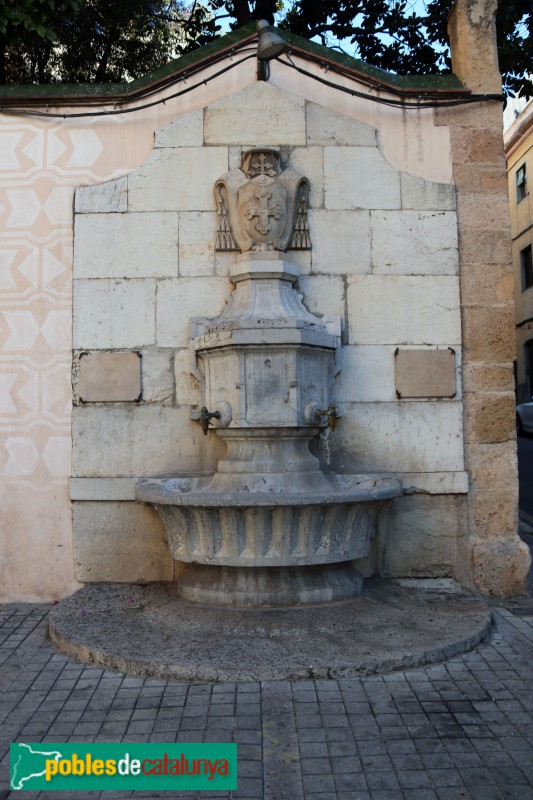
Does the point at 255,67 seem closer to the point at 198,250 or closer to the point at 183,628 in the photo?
the point at 198,250

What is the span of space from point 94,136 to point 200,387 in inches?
82.0

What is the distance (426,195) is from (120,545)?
3.41 metres

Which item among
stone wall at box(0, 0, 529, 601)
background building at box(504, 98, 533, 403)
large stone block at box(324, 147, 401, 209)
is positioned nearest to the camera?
stone wall at box(0, 0, 529, 601)

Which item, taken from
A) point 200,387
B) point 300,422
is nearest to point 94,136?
point 200,387

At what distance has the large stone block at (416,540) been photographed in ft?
17.1

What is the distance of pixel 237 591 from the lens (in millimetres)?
4512

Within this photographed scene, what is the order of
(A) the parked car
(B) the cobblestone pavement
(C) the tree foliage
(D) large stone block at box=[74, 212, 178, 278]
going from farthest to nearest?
(A) the parked car < (C) the tree foliage < (D) large stone block at box=[74, 212, 178, 278] < (B) the cobblestone pavement

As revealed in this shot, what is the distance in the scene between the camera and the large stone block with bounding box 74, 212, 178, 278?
17.5 ft

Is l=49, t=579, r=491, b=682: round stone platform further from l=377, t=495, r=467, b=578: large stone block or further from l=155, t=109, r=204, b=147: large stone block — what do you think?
l=155, t=109, r=204, b=147: large stone block

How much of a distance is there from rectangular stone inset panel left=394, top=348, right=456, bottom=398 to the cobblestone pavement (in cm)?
188

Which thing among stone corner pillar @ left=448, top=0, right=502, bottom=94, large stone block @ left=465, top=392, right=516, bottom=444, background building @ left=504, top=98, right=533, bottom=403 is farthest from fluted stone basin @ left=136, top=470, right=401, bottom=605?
background building @ left=504, top=98, right=533, bottom=403

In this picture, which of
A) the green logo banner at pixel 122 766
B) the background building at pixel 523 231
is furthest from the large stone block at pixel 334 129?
the background building at pixel 523 231

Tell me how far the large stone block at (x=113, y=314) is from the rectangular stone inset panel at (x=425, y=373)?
71.8 inches

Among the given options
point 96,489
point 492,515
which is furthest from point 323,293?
point 96,489
